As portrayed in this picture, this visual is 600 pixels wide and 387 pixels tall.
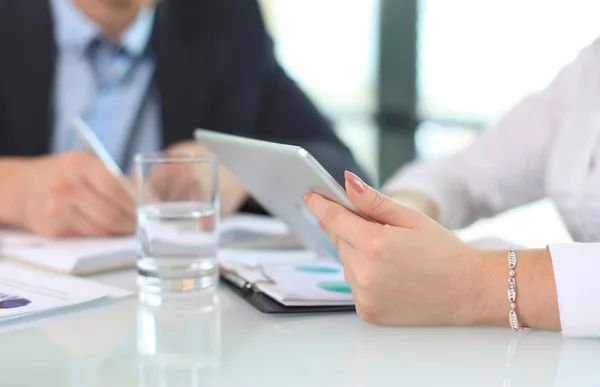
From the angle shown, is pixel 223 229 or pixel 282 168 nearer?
pixel 282 168

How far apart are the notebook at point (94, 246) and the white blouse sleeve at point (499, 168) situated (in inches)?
8.6

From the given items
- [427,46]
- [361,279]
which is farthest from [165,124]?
[427,46]

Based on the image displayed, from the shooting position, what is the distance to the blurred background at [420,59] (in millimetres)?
2926

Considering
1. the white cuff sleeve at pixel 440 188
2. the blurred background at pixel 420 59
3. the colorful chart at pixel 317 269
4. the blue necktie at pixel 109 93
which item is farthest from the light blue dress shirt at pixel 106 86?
the blurred background at pixel 420 59

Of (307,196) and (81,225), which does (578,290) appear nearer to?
(307,196)

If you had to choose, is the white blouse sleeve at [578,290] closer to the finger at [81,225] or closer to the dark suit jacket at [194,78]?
the finger at [81,225]

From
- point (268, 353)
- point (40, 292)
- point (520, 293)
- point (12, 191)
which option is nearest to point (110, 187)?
point (12, 191)

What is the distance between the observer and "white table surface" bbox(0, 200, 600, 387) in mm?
540

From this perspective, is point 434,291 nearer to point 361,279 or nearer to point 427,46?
point 361,279

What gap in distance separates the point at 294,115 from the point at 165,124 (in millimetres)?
287

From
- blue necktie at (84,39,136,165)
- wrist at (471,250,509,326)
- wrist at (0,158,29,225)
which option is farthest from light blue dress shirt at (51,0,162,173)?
wrist at (471,250,509,326)

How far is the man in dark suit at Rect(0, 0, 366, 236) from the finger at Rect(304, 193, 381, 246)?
0.73m

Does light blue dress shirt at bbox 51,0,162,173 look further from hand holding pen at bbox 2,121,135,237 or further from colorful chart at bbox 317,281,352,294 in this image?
colorful chart at bbox 317,281,352,294

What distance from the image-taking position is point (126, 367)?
56 cm
